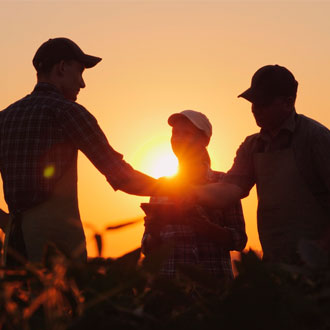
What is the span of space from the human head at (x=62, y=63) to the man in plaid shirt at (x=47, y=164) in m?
0.08

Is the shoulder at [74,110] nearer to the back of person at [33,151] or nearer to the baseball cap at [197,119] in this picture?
the back of person at [33,151]

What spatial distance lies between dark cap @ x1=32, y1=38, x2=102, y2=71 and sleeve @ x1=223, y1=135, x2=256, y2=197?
1263 millimetres

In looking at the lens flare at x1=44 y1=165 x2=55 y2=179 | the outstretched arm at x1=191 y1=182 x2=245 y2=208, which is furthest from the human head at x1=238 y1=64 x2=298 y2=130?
the lens flare at x1=44 y1=165 x2=55 y2=179

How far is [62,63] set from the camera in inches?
167

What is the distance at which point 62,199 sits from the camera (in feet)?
12.5

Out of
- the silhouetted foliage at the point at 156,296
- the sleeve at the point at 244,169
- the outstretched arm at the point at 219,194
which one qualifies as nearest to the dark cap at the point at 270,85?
the sleeve at the point at 244,169

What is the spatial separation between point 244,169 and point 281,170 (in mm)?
398

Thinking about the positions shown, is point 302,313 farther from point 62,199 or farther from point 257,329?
point 62,199

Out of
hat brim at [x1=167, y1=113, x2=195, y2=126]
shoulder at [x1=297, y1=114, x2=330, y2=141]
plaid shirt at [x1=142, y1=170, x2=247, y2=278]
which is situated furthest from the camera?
hat brim at [x1=167, y1=113, x2=195, y2=126]

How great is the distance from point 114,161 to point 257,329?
10.6 ft

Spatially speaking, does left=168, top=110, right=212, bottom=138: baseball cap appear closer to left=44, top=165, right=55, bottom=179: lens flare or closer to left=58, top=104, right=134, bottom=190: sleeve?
left=58, top=104, right=134, bottom=190: sleeve

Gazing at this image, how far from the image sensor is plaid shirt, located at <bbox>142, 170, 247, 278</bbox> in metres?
4.95

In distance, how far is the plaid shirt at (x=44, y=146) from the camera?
3773 mm

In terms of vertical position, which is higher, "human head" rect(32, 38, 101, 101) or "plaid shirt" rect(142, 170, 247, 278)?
"human head" rect(32, 38, 101, 101)
